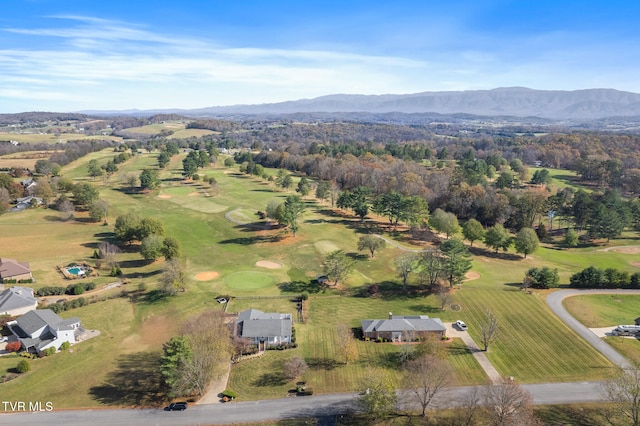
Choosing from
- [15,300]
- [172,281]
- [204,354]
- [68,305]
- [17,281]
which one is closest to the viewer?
[204,354]

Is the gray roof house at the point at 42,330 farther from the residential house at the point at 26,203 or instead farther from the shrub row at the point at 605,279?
the shrub row at the point at 605,279

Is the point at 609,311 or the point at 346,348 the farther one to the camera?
the point at 609,311

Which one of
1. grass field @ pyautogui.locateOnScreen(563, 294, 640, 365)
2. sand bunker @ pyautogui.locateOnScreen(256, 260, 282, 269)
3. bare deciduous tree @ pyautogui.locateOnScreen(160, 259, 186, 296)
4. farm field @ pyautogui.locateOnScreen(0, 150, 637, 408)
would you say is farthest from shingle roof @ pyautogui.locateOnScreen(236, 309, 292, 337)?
grass field @ pyautogui.locateOnScreen(563, 294, 640, 365)

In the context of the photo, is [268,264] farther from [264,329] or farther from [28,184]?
[28,184]

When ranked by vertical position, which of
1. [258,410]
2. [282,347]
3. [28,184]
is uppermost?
[28,184]

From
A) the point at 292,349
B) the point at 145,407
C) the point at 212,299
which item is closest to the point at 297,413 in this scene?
the point at 292,349

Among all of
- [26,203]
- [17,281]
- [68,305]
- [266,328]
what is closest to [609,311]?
[266,328]

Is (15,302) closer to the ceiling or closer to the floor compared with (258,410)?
closer to the ceiling
